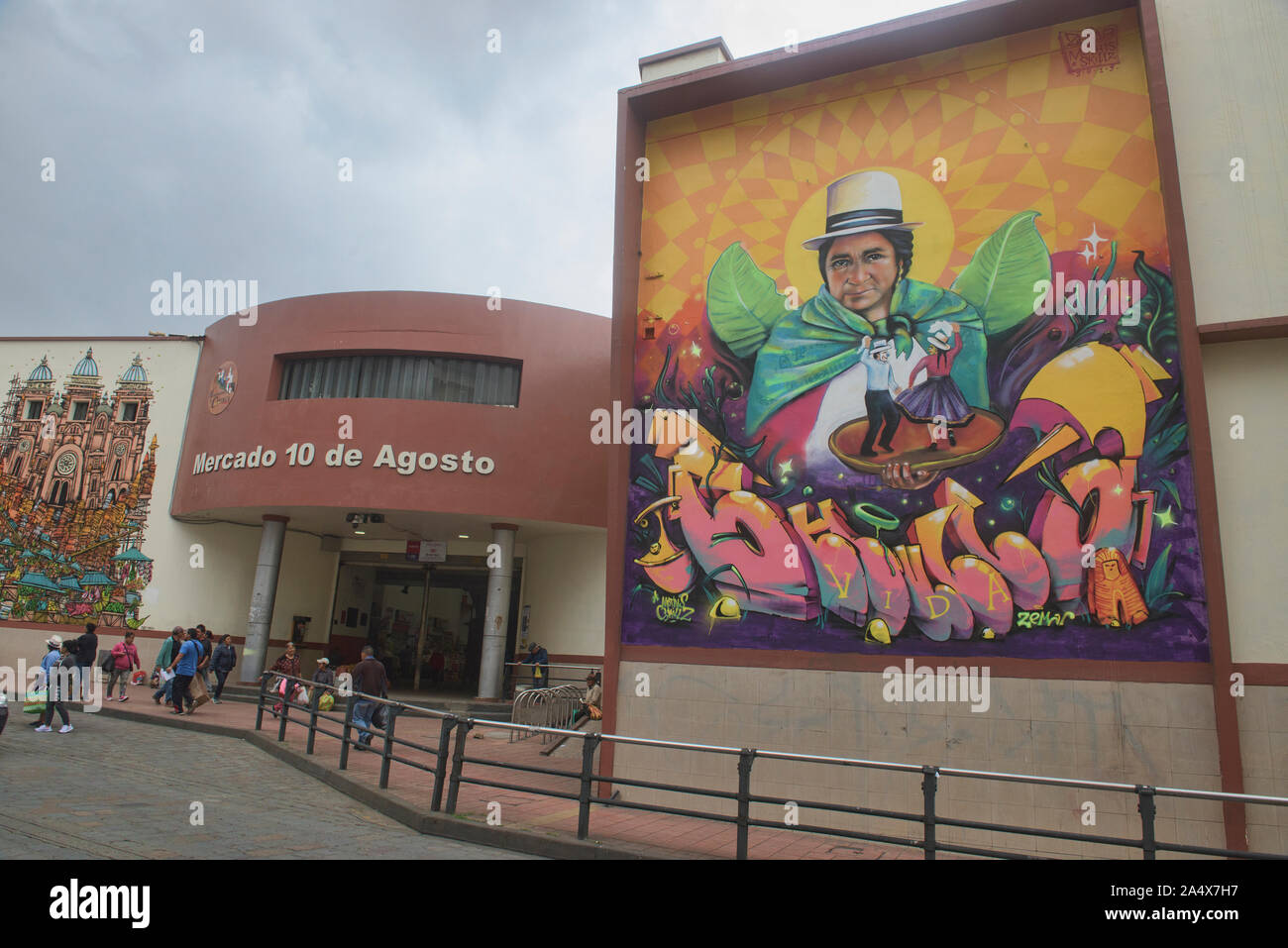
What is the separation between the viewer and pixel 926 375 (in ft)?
31.2

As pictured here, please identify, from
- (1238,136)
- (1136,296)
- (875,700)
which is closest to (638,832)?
(875,700)

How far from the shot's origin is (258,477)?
62.6 feet

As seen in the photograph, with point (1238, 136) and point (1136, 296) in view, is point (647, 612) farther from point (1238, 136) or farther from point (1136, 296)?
point (1238, 136)

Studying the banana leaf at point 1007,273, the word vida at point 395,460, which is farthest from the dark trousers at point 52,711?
the banana leaf at point 1007,273

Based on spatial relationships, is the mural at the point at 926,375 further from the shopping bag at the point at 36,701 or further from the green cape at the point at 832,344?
the shopping bag at the point at 36,701

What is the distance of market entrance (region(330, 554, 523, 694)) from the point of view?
76.4 feet

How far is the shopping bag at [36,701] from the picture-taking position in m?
12.4

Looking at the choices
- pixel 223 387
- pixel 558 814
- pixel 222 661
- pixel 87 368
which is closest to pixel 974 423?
pixel 558 814

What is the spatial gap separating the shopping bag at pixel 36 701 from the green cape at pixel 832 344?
11.1 m

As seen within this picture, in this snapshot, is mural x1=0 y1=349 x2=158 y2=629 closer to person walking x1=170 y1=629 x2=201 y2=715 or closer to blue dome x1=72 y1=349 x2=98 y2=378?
blue dome x1=72 y1=349 x2=98 y2=378

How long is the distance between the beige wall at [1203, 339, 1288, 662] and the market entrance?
56.8 ft

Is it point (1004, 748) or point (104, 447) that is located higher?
point (104, 447)

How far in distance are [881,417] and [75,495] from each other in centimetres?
2130

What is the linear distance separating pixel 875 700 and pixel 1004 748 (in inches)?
51.4
